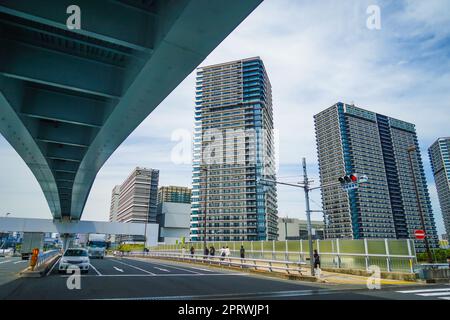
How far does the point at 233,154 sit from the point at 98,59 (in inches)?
5025

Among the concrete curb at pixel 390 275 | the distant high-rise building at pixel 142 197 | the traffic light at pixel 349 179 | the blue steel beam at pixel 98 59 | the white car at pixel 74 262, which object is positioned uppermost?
the distant high-rise building at pixel 142 197

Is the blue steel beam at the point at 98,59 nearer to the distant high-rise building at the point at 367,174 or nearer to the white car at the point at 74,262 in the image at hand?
the white car at the point at 74,262

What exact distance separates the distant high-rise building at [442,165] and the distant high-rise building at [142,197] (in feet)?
475

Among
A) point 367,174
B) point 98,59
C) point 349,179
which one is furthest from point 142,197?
point 98,59

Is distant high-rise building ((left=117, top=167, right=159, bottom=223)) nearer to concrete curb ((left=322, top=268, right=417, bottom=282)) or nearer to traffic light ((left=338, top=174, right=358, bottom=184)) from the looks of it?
concrete curb ((left=322, top=268, right=417, bottom=282))

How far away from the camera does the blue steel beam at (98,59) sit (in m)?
6.11

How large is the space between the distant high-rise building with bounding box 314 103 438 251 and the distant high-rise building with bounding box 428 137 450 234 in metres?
14.4

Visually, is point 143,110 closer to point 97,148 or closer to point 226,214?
point 97,148

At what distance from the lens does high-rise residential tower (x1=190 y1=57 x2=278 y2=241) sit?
125m

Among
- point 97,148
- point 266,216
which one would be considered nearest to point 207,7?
point 97,148

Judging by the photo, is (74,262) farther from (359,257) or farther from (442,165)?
(442,165)

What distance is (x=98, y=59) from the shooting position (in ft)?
30.8

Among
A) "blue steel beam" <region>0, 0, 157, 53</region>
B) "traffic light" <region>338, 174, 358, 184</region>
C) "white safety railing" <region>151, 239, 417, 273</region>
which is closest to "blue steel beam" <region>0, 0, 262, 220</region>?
"blue steel beam" <region>0, 0, 157, 53</region>

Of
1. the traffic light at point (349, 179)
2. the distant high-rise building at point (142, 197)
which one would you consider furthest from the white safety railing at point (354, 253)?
the distant high-rise building at point (142, 197)
